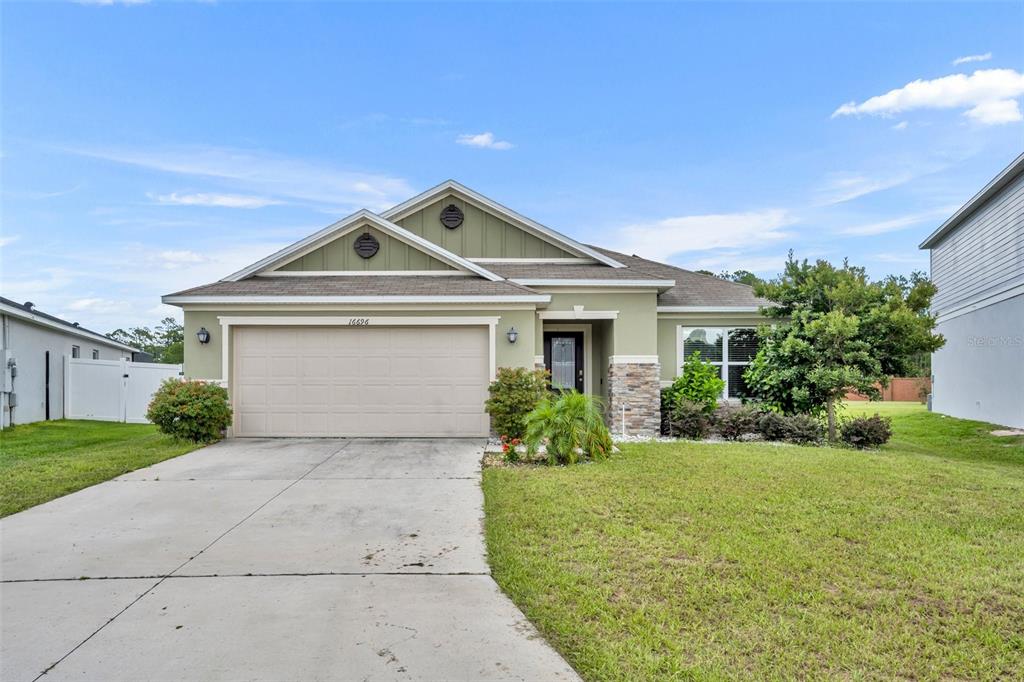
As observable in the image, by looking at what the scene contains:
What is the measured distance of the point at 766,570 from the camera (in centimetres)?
410

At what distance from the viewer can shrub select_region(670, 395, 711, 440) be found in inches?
459

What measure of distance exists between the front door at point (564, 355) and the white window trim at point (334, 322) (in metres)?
3.42

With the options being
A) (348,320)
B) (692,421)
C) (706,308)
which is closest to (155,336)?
(348,320)

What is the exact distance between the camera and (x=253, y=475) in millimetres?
7699

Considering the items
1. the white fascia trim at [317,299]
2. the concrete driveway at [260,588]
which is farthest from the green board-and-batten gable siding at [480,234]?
the concrete driveway at [260,588]

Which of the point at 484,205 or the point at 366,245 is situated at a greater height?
the point at 484,205

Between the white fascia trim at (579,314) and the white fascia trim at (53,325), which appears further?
the white fascia trim at (53,325)

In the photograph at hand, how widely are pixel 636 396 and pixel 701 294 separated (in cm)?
345

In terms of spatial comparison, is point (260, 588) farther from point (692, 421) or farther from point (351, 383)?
point (692, 421)

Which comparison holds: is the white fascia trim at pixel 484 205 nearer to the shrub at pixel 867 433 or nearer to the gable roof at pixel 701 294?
the gable roof at pixel 701 294

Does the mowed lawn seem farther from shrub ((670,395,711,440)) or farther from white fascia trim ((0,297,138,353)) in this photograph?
white fascia trim ((0,297,138,353))

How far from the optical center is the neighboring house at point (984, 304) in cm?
1462

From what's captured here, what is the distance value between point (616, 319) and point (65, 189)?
41.7 ft

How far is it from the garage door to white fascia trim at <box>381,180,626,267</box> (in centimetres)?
390
